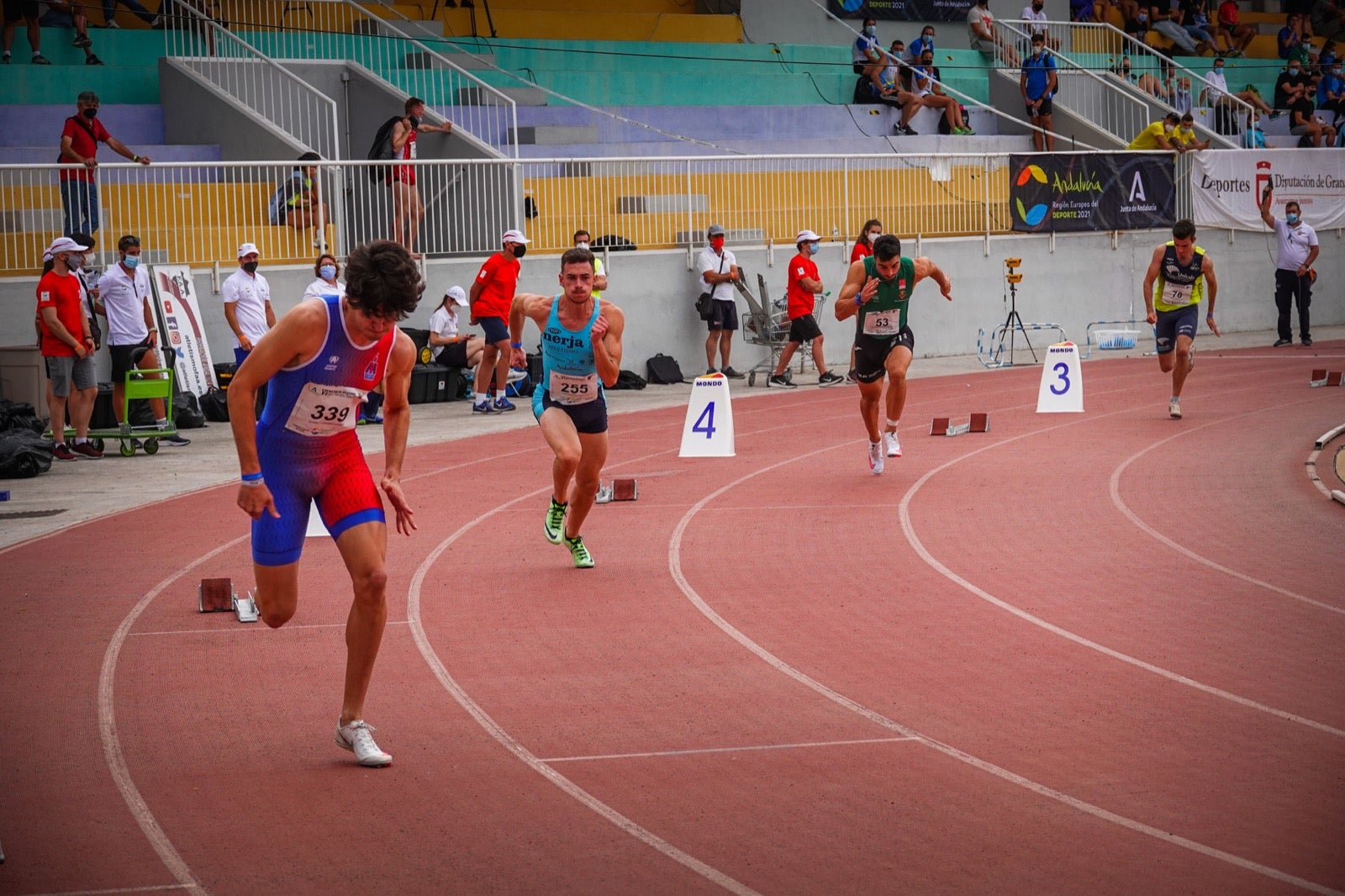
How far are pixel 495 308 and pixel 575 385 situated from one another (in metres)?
9.13

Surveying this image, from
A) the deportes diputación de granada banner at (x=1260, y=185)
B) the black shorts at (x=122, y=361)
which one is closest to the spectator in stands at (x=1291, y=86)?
the deportes diputación de granada banner at (x=1260, y=185)

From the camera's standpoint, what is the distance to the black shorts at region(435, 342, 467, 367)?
20500mm

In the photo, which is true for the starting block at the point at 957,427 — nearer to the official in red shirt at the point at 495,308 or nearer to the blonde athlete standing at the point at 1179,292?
the blonde athlete standing at the point at 1179,292

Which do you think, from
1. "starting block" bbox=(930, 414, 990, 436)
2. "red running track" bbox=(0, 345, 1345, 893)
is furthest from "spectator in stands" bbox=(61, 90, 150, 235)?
"starting block" bbox=(930, 414, 990, 436)

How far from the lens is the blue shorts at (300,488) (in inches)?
247

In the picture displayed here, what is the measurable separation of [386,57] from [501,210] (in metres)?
5.66

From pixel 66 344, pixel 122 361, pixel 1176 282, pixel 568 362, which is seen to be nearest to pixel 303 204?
pixel 122 361

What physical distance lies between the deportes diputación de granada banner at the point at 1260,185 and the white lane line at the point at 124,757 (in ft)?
74.4

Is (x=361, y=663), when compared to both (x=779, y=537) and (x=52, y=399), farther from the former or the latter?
(x=52, y=399)

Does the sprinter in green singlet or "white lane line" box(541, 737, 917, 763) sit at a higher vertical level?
the sprinter in green singlet

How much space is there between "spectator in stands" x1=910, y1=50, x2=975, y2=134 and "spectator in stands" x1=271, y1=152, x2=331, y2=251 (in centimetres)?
1335

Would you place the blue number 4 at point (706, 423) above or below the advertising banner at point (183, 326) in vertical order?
below

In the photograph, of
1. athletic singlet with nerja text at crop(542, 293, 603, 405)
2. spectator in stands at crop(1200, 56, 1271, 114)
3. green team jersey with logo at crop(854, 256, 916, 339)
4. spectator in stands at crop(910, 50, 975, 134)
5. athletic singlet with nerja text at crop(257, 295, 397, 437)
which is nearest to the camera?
athletic singlet with nerja text at crop(257, 295, 397, 437)

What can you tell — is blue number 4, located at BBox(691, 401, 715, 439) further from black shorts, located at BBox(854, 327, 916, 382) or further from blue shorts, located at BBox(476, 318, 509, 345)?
blue shorts, located at BBox(476, 318, 509, 345)
